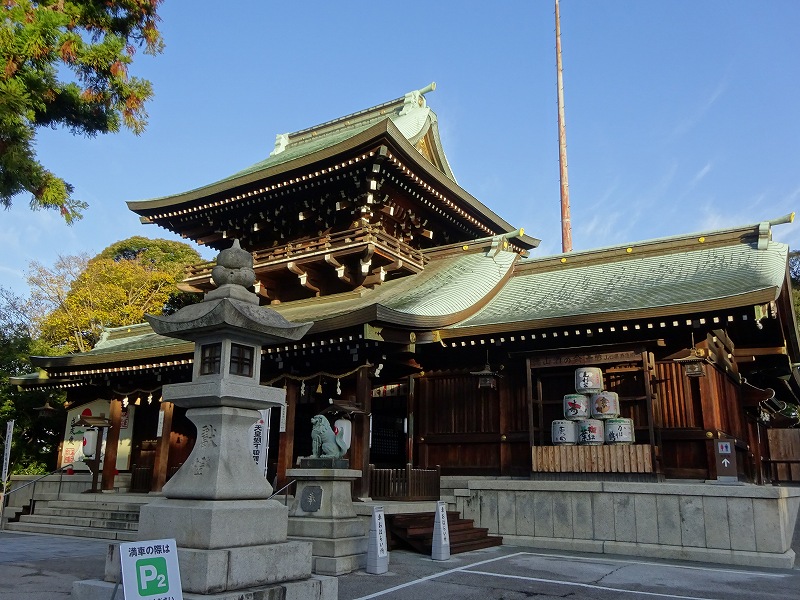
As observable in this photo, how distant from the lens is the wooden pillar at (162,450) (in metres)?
17.4

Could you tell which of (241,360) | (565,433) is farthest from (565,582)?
(241,360)

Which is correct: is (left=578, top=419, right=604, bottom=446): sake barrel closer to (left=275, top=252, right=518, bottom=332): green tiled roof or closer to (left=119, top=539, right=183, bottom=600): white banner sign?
(left=275, top=252, right=518, bottom=332): green tiled roof

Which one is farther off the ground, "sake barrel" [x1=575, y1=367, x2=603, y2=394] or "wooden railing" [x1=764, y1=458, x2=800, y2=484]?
"sake barrel" [x1=575, y1=367, x2=603, y2=394]

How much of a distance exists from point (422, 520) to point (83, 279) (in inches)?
Answer: 1195

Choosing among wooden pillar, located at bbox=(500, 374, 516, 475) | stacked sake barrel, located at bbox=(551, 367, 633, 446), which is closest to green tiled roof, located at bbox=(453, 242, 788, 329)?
stacked sake barrel, located at bbox=(551, 367, 633, 446)

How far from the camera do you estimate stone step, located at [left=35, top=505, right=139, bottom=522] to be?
15.1 m

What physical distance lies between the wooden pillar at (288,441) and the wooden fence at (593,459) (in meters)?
5.85

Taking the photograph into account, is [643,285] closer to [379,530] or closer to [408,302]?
[408,302]

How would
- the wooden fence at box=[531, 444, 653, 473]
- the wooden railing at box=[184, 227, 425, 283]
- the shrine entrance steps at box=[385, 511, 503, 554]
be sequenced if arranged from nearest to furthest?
the shrine entrance steps at box=[385, 511, 503, 554] < the wooden fence at box=[531, 444, 653, 473] < the wooden railing at box=[184, 227, 425, 283]

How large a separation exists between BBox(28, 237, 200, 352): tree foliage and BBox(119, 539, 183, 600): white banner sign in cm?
3040

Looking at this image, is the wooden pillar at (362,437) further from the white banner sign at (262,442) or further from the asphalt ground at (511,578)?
the white banner sign at (262,442)

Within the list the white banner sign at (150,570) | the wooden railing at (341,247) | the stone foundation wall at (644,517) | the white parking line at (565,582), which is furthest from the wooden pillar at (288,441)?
the white banner sign at (150,570)

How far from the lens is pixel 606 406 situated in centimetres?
1283

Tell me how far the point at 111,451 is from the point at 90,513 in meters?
3.28
